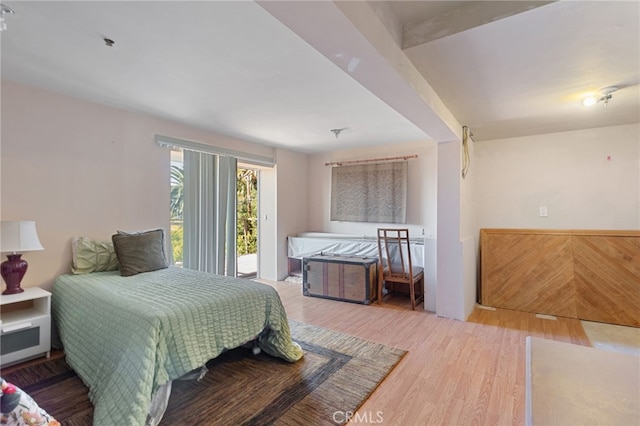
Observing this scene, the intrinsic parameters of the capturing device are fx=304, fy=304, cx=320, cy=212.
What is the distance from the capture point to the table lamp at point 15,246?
2281 mm

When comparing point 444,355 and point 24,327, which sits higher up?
point 24,327

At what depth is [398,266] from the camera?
155 inches

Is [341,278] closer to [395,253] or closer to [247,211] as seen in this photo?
[395,253]

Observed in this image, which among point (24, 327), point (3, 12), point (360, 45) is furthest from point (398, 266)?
point (3, 12)

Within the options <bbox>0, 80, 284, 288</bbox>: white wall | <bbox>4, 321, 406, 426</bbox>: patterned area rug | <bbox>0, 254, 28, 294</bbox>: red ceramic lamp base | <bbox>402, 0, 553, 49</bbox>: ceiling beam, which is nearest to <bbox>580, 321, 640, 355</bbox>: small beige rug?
<bbox>4, 321, 406, 426</bbox>: patterned area rug

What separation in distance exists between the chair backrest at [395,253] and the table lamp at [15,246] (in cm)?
331

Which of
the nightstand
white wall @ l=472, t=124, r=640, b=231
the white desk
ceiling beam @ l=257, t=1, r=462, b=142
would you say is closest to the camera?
ceiling beam @ l=257, t=1, r=462, b=142

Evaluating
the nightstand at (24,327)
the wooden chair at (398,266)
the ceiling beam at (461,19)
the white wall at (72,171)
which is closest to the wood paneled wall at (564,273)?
the wooden chair at (398,266)

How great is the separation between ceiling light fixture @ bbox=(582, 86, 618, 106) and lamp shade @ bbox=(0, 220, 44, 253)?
4613mm

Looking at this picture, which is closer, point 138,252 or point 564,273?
point 138,252

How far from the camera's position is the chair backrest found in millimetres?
3762

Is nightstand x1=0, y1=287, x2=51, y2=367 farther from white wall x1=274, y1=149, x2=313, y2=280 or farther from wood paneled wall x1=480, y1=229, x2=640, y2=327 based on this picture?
wood paneled wall x1=480, y1=229, x2=640, y2=327

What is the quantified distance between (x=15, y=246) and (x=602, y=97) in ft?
15.6

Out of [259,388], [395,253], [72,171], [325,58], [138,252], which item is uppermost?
[325,58]
